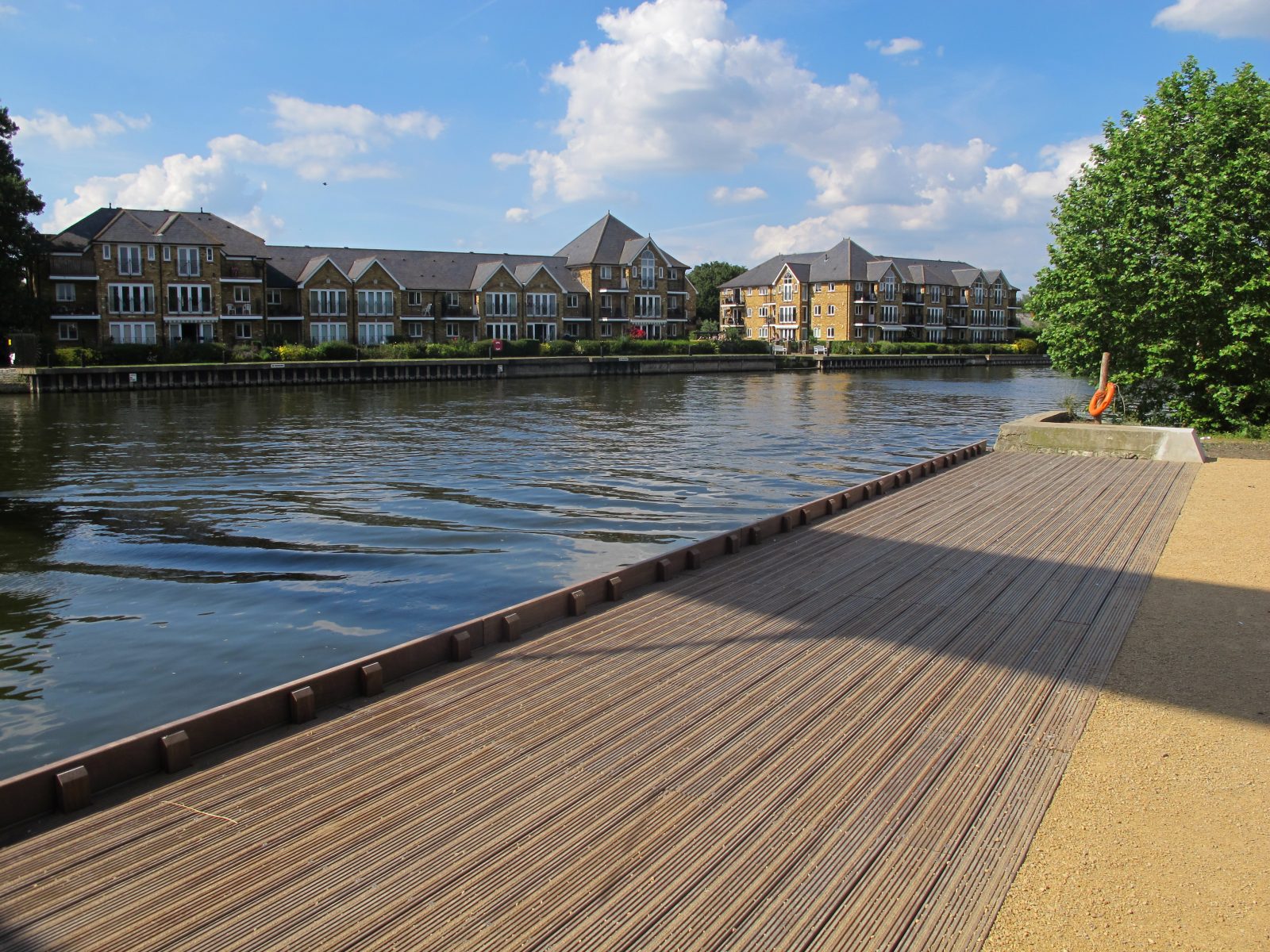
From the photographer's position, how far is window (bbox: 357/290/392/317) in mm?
73875

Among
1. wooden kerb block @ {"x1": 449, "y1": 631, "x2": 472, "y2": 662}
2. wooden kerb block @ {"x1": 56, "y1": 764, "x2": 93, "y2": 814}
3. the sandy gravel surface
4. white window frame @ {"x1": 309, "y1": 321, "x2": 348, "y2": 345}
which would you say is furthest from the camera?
white window frame @ {"x1": 309, "y1": 321, "x2": 348, "y2": 345}

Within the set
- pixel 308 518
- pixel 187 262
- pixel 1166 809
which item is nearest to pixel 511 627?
pixel 1166 809

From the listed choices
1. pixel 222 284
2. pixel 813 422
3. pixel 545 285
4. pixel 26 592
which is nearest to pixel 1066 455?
pixel 813 422

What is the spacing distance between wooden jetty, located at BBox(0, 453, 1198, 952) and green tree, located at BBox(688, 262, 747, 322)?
11503 centimetres

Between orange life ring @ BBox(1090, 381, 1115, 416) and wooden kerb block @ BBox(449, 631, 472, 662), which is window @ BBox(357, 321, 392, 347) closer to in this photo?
orange life ring @ BBox(1090, 381, 1115, 416)

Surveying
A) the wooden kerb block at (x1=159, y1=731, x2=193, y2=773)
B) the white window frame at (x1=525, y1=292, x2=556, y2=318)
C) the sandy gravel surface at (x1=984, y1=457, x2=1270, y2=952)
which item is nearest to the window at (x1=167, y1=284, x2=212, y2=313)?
the white window frame at (x1=525, y1=292, x2=556, y2=318)

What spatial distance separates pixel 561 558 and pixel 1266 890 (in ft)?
35.9

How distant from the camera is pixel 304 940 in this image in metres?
4.20

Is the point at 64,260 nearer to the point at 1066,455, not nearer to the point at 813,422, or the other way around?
the point at 813,422

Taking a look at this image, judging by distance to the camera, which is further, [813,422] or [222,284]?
[222,284]

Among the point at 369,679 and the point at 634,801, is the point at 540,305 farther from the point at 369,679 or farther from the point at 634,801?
the point at 634,801

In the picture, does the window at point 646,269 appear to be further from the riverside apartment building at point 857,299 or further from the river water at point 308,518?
the river water at point 308,518

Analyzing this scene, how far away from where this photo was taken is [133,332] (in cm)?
6322

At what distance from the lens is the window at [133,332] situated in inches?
2468
